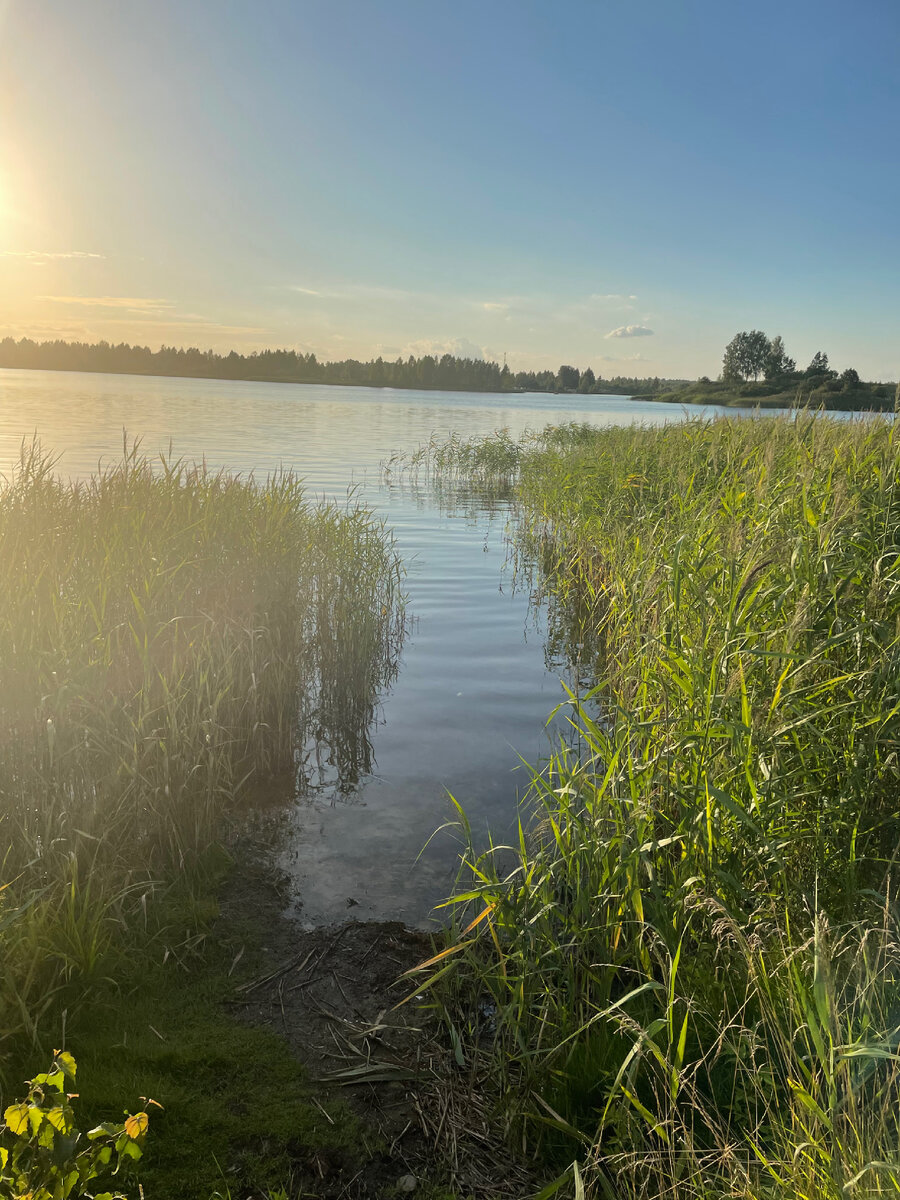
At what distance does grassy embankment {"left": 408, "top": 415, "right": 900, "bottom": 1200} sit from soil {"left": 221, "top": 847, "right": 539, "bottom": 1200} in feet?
0.47

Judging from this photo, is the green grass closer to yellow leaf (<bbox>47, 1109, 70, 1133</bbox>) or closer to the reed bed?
the reed bed

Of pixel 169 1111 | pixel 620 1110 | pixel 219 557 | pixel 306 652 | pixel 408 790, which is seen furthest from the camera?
pixel 306 652

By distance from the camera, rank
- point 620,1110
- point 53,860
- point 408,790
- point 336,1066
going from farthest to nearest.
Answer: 1. point 408,790
2. point 53,860
3. point 336,1066
4. point 620,1110

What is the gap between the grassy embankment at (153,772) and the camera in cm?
317

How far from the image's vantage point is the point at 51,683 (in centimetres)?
→ 488

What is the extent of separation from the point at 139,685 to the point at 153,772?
0.78 meters

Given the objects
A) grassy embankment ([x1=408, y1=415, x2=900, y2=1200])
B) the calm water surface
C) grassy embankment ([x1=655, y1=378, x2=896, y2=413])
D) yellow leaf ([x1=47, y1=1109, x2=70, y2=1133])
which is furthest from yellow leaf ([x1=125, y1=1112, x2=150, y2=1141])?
grassy embankment ([x1=655, y1=378, x2=896, y2=413])

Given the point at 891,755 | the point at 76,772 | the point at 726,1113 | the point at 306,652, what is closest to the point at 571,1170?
the point at 726,1113

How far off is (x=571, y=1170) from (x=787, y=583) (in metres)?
3.21

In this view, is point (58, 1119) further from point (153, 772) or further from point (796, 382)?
point (796, 382)

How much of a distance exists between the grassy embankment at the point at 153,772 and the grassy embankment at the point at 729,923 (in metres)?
0.96

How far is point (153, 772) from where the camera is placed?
193 inches

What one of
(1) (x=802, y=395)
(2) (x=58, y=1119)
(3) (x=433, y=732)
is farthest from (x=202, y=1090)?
(1) (x=802, y=395)

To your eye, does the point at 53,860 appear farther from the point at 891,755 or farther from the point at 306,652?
the point at 306,652
